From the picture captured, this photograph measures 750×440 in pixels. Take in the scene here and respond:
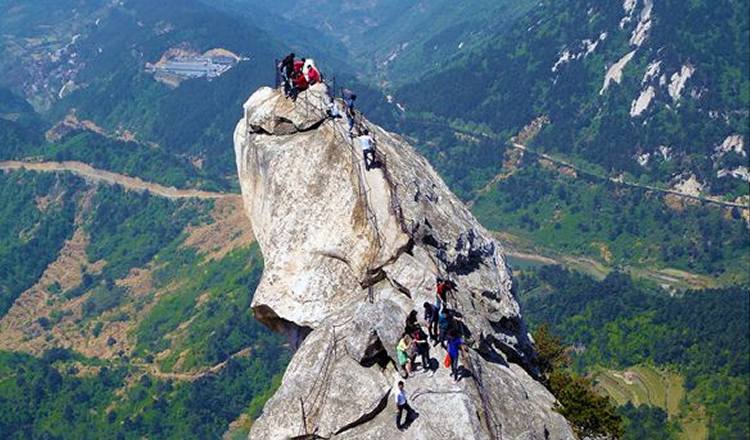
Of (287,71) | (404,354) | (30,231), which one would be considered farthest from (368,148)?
(30,231)

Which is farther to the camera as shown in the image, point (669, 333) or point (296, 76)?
point (669, 333)

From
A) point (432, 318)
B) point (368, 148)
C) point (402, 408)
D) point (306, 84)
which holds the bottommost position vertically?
point (402, 408)

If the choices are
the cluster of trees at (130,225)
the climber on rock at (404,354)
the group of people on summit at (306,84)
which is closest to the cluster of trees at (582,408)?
the climber on rock at (404,354)

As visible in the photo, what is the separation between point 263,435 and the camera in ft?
108

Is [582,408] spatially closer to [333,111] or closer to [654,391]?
[333,111]

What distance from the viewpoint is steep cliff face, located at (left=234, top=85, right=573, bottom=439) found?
32.5 metres

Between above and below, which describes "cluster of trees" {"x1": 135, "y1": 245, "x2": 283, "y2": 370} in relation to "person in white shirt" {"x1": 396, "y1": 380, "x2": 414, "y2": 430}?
below

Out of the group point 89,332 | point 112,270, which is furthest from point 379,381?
point 112,270

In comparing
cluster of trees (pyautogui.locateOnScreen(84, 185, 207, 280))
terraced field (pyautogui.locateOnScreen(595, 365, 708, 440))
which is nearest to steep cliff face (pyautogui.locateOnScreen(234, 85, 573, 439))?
terraced field (pyautogui.locateOnScreen(595, 365, 708, 440))

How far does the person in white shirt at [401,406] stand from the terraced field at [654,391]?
3538 inches

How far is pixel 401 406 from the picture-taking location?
30875mm

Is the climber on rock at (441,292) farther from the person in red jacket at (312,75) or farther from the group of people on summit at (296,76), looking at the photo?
the person in red jacket at (312,75)

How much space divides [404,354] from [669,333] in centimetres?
10880

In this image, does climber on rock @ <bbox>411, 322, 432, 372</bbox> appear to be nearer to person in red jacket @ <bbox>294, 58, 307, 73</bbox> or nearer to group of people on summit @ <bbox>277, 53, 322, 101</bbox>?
group of people on summit @ <bbox>277, 53, 322, 101</bbox>
